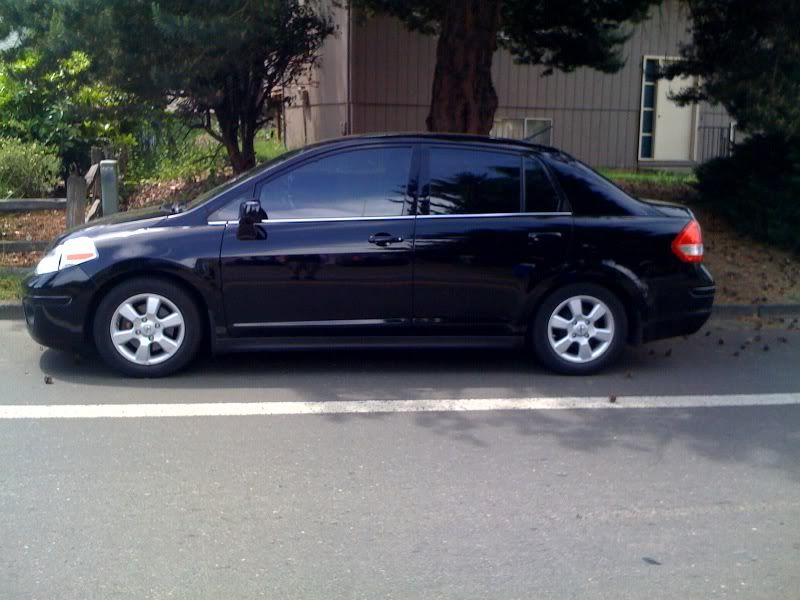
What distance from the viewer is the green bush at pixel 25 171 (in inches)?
528

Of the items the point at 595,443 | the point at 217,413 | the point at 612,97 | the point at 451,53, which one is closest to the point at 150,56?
the point at 451,53

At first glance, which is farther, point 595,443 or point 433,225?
point 433,225

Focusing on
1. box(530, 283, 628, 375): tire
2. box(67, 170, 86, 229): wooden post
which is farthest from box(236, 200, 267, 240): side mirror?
box(67, 170, 86, 229): wooden post

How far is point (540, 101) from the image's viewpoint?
66.7ft

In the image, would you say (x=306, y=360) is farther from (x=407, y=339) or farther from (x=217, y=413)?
(x=217, y=413)

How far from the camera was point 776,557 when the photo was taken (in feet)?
14.7

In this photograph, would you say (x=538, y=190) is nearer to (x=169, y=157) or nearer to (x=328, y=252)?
(x=328, y=252)

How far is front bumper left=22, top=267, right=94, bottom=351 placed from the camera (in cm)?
Result: 691

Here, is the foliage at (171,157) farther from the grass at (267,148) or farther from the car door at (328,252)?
the car door at (328,252)

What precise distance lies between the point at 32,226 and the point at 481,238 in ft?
23.2

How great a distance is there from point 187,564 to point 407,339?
3.20 m

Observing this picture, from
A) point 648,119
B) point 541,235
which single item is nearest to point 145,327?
point 541,235

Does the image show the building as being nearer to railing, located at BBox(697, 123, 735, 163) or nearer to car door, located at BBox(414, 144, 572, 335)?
railing, located at BBox(697, 123, 735, 163)

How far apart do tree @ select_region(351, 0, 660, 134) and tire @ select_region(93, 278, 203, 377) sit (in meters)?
4.89
